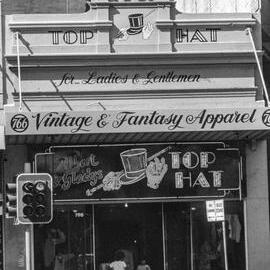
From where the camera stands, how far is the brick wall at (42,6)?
21875mm

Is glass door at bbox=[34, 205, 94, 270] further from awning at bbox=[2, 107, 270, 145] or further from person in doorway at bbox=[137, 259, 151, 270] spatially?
awning at bbox=[2, 107, 270, 145]

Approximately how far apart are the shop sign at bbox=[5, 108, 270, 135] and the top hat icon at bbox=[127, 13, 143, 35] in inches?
117

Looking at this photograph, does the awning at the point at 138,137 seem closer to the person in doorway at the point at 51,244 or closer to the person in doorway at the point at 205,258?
the person in doorway at the point at 51,244

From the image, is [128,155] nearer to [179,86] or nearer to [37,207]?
[179,86]

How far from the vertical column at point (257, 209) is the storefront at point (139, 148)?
0.03m

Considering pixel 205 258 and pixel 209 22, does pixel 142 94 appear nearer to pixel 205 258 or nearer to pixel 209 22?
pixel 209 22

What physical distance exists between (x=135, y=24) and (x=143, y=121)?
3.27m

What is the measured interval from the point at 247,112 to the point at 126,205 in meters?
4.35

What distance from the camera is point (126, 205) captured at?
21.6 metres

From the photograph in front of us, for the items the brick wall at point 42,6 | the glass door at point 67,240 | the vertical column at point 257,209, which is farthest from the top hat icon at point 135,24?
the glass door at point 67,240

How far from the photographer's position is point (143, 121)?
1984cm

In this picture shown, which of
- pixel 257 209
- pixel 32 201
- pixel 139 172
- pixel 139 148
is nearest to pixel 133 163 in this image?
pixel 139 172

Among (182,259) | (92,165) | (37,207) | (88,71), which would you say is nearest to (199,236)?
(182,259)

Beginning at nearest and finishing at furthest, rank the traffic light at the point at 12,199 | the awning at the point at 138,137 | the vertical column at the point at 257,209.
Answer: the traffic light at the point at 12,199
the awning at the point at 138,137
the vertical column at the point at 257,209
